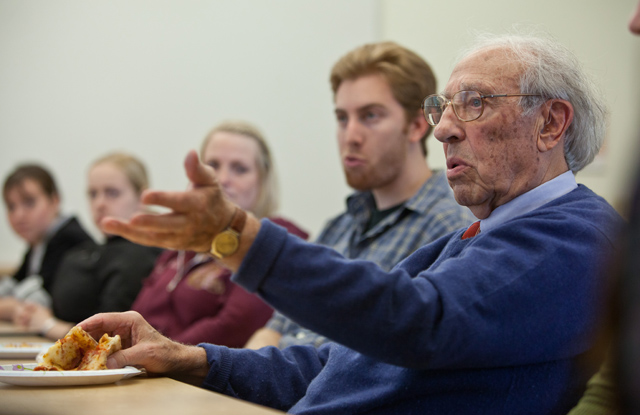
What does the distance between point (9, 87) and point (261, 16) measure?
1.80m

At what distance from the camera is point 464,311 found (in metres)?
0.99

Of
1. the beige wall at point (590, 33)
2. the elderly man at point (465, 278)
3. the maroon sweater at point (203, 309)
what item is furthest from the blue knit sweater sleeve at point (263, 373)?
the beige wall at point (590, 33)

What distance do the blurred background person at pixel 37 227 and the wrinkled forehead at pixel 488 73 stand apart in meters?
2.92

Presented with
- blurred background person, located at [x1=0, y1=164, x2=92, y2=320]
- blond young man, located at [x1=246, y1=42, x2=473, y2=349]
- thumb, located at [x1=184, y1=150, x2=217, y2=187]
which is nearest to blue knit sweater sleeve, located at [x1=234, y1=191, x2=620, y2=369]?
thumb, located at [x1=184, y1=150, x2=217, y2=187]

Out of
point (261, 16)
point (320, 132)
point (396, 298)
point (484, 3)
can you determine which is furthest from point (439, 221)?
point (261, 16)

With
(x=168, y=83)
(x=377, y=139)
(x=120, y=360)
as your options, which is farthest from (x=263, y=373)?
(x=168, y=83)

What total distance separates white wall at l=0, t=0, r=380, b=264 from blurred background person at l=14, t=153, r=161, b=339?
111 centimetres

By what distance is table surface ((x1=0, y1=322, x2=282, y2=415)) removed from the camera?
0.95m

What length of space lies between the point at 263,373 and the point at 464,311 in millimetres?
584

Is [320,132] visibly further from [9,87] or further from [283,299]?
[283,299]

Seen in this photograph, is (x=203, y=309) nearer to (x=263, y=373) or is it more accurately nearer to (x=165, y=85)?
(x=263, y=373)

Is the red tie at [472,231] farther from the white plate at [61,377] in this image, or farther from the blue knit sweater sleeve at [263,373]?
the white plate at [61,377]

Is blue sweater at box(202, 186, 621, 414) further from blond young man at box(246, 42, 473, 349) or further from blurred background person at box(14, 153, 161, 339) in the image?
blurred background person at box(14, 153, 161, 339)

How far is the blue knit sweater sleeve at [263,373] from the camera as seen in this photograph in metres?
1.38
